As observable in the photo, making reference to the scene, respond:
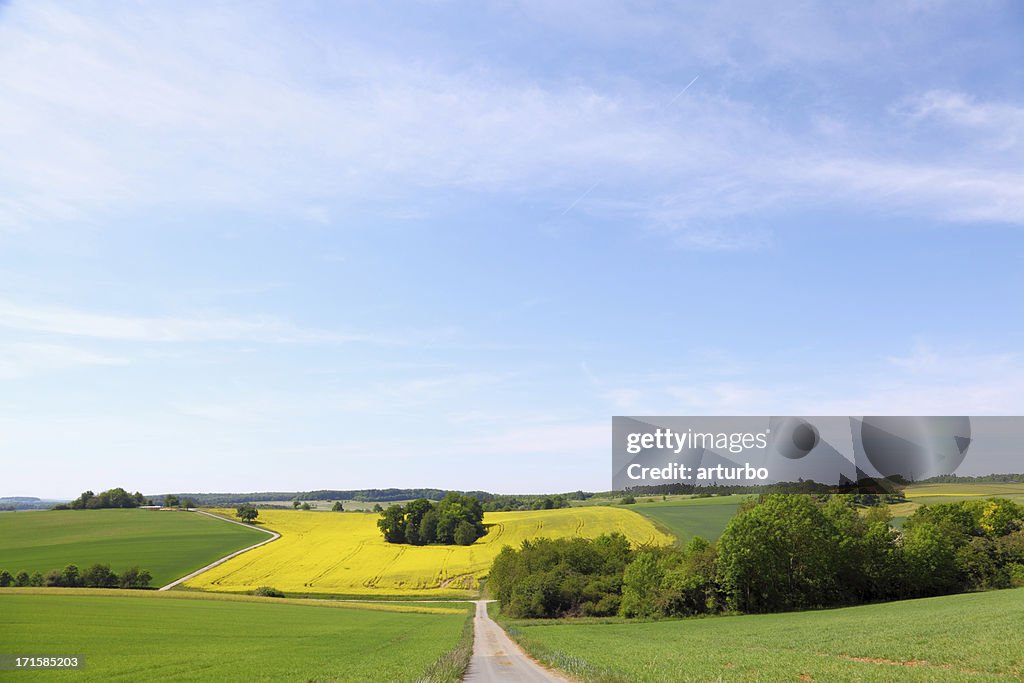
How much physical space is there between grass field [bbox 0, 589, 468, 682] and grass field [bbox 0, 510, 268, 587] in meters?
28.6

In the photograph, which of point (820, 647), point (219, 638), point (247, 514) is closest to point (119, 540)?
point (247, 514)

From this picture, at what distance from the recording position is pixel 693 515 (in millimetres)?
141875

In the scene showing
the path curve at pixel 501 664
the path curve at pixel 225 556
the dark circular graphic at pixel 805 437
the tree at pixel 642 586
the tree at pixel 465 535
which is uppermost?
the dark circular graphic at pixel 805 437

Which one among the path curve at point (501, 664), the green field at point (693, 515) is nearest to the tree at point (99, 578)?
the path curve at point (501, 664)

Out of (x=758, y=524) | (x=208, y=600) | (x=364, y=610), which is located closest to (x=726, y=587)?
(x=758, y=524)

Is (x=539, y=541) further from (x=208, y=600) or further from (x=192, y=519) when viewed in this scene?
(x=192, y=519)

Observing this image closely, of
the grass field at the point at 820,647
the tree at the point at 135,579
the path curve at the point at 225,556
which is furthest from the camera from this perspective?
the path curve at the point at 225,556

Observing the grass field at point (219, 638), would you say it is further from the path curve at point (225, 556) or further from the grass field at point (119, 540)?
the grass field at point (119, 540)

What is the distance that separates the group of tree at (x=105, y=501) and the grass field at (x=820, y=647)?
502ft

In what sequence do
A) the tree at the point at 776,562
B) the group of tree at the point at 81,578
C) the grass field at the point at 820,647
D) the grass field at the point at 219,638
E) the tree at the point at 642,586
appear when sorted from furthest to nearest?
the group of tree at the point at 81,578 → the tree at the point at 642,586 → the tree at the point at 776,562 → the grass field at the point at 219,638 → the grass field at the point at 820,647

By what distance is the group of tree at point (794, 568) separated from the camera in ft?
230

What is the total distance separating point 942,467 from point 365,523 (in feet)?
423

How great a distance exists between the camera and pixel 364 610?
81.1m

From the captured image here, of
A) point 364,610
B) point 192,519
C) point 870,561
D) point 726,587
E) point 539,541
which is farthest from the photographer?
point 192,519
